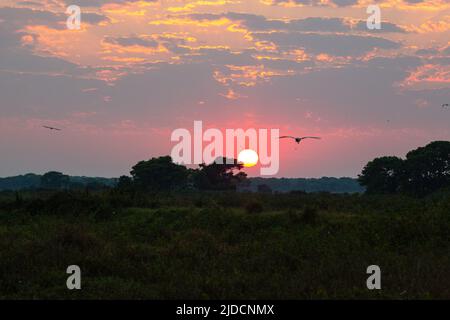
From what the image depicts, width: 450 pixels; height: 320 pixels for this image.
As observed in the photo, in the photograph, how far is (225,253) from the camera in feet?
49.4

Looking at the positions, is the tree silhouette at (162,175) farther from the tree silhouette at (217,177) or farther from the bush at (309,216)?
the bush at (309,216)

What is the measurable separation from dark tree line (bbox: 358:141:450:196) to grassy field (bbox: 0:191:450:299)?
2658 cm

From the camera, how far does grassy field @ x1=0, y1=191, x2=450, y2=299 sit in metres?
10.7

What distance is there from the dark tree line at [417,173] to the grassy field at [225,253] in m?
26.6

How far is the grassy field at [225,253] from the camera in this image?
1071 cm

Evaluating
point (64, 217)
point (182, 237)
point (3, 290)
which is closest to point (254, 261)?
point (182, 237)

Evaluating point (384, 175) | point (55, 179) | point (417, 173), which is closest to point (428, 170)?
point (417, 173)

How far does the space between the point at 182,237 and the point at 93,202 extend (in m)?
8.75

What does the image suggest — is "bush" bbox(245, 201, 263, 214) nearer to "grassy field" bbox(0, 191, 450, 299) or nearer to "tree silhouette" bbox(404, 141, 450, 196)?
"grassy field" bbox(0, 191, 450, 299)

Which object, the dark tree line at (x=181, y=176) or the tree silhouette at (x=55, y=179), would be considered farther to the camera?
the tree silhouette at (x=55, y=179)

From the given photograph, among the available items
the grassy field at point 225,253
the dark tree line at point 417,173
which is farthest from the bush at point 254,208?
the dark tree line at point 417,173

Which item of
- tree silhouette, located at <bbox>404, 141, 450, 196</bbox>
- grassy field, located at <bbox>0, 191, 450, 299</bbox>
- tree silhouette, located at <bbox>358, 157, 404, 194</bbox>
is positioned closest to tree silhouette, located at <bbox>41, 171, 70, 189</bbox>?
tree silhouette, located at <bbox>358, 157, 404, 194</bbox>

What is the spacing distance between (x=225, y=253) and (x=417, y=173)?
37.2 meters
